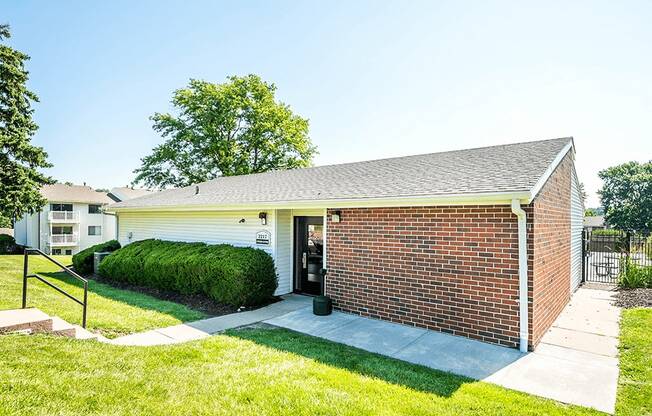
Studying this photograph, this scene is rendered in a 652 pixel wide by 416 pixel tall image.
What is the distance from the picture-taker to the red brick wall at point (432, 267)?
5.89 meters

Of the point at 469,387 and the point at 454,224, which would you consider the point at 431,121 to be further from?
the point at 469,387

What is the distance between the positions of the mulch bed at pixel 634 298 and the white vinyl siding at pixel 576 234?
Answer: 112cm

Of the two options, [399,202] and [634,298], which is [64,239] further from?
[634,298]

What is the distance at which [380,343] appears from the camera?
19.6 ft

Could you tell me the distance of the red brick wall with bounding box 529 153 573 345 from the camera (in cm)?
584

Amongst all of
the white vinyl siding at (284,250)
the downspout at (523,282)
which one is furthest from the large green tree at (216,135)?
the downspout at (523,282)

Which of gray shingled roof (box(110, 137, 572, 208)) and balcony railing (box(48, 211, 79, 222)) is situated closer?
gray shingled roof (box(110, 137, 572, 208))

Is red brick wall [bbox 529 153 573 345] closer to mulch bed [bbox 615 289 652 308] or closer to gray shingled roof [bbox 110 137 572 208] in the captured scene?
gray shingled roof [bbox 110 137 572 208]

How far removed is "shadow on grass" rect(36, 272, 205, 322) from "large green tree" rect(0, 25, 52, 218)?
625 centimetres

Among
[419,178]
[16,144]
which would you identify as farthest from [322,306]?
→ [16,144]

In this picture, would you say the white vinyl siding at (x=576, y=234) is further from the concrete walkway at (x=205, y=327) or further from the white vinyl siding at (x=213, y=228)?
the white vinyl siding at (x=213, y=228)

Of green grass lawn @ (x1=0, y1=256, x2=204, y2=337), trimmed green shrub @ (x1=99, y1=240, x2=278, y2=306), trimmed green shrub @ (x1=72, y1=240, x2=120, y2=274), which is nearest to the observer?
green grass lawn @ (x1=0, y1=256, x2=204, y2=337)

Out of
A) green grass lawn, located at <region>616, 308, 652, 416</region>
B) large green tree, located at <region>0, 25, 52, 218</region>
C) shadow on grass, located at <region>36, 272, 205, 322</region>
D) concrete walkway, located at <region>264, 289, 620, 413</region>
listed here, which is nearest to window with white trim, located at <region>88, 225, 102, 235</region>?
large green tree, located at <region>0, 25, 52, 218</region>

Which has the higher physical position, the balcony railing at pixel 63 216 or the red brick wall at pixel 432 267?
the balcony railing at pixel 63 216
